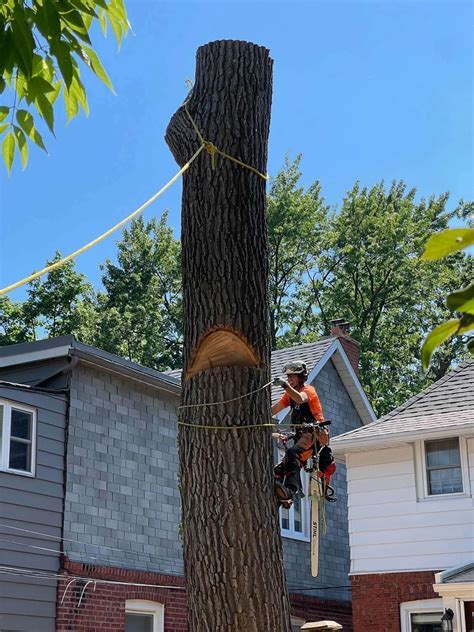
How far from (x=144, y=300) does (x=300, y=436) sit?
2722cm

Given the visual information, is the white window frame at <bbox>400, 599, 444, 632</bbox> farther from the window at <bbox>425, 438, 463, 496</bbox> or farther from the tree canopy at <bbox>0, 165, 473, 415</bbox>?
the tree canopy at <bbox>0, 165, 473, 415</bbox>

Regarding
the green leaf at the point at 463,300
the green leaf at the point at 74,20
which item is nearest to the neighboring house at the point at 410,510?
the green leaf at the point at 74,20

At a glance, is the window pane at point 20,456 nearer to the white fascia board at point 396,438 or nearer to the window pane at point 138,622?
the window pane at point 138,622

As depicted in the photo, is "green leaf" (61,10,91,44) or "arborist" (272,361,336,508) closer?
"green leaf" (61,10,91,44)

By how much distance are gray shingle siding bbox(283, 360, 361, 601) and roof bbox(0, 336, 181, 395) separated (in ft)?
16.5

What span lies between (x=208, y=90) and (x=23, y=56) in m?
2.21

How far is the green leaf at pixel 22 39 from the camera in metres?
3.26

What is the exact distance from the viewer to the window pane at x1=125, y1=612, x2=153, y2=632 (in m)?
15.1

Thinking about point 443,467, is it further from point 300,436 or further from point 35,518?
point 300,436

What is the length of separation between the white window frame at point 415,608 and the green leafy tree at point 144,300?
61.1 feet

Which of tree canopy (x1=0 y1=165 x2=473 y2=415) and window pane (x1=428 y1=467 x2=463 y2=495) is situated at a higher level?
tree canopy (x1=0 y1=165 x2=473 y2=415)

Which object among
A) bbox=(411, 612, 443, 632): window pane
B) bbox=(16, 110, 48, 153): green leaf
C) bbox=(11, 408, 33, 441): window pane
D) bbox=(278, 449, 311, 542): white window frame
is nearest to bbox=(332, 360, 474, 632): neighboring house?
bbox=(411, 612, 443, 632): window pane

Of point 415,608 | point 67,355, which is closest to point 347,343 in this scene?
point 415,608

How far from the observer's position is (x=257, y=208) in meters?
5.19
